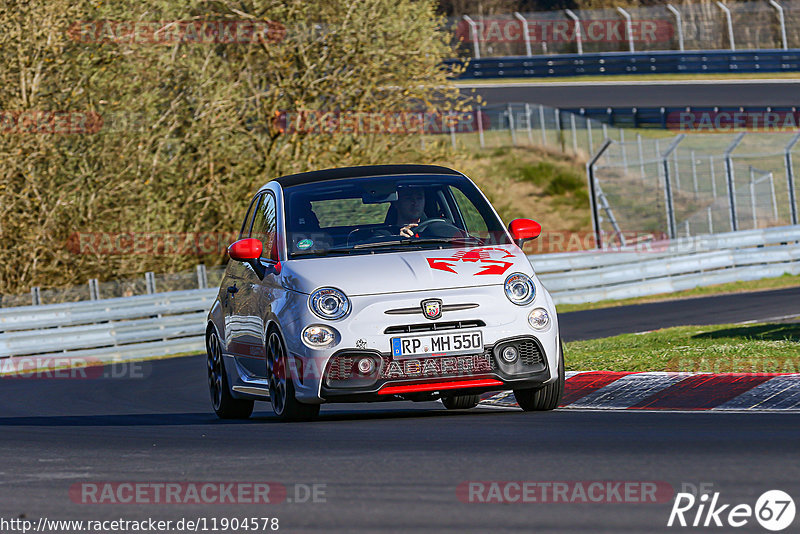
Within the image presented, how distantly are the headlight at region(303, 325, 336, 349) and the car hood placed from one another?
0.26 m

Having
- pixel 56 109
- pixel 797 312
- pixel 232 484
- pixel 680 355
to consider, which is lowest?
pixel 797 312

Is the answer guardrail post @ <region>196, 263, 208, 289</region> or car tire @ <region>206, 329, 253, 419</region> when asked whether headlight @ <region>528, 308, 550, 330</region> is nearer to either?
car tire @ <region>206, 329, 253, 419</region>

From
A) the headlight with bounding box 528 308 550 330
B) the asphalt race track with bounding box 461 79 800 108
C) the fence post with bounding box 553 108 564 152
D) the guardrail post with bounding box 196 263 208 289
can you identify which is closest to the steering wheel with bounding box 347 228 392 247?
the headlight with bounding box 528 308 550 330

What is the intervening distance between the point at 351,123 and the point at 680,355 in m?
16.5

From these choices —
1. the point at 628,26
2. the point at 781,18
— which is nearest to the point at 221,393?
the point at 781,18

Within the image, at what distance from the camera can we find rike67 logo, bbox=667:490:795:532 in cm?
→ 495

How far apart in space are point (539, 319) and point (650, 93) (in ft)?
130

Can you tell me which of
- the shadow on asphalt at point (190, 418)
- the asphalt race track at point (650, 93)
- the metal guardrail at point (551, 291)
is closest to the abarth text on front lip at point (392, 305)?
the shadow on asphalt at point (190, 418)

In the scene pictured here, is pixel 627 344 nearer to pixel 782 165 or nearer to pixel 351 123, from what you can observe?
pixel 351 123

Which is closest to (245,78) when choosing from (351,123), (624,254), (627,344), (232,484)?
(351,123)

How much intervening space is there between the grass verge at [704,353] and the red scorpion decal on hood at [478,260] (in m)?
2.33

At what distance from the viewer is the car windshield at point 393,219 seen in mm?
9109

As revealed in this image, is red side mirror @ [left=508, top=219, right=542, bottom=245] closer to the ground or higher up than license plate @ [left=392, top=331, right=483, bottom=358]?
higher up

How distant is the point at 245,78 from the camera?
1071 inches
